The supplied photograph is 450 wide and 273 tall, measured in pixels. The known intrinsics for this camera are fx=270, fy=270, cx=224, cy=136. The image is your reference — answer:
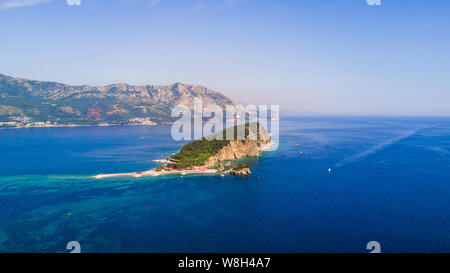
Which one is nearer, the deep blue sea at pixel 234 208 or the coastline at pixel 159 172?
the deep blue sea at pixel 234 208

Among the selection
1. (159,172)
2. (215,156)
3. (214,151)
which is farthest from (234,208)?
(214,151)

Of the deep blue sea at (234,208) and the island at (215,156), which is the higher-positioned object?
the island at (215,156)

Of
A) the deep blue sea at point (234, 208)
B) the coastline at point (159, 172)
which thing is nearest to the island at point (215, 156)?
the coastline at point (159, 172)

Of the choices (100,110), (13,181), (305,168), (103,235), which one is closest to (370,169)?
(305,168)

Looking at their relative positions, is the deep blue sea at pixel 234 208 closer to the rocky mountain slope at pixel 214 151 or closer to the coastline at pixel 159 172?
the coastline at pixel 159 172

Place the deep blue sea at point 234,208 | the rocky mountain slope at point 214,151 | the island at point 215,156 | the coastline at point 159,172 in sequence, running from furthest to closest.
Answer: the rocky mountain slope at point 214,151, the island at point 215,156, the coastline at point 159,172, the deep blue sea at point 234,208

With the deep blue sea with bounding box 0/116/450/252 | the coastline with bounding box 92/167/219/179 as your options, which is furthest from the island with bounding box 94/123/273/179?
the deep blue sea with bounding box 0/116/450/252
